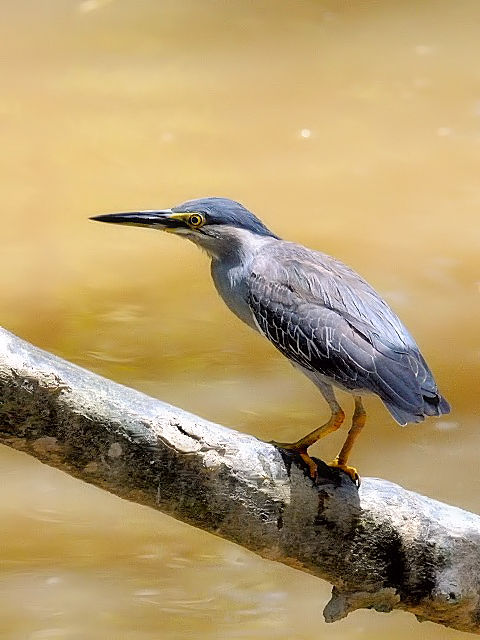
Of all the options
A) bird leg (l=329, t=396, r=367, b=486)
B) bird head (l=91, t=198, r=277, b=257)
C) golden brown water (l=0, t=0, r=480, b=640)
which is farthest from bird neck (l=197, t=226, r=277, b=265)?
golden brown water (l=0, t=0, r=480, b=640)

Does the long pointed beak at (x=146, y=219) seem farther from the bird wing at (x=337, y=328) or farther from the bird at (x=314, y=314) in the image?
the bird wing at (x=337, y=328)

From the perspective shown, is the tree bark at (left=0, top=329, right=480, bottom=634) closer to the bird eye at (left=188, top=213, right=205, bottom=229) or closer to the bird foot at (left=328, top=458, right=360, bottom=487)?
the bird foot at (left=328, top=458, right=360, bottom=487)

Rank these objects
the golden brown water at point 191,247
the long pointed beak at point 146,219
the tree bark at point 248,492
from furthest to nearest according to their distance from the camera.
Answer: the golden brown water at point 191,247
the long pointed beak at point 146,219
the tree bark at point 248,492

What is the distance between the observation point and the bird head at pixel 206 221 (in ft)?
6.16

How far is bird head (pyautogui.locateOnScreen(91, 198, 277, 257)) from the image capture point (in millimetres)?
1877

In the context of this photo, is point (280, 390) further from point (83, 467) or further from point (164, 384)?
point (83, 467)

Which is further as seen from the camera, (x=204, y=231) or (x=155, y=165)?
(x=155, y=165)

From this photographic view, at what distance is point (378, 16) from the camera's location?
4.29 meters

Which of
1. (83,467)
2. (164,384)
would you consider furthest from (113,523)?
(83,467)

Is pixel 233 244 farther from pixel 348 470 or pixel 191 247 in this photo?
pixel 191 247

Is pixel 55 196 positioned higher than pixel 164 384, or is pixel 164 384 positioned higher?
pixel 55 196

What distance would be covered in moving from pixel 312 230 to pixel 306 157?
379 millimetres

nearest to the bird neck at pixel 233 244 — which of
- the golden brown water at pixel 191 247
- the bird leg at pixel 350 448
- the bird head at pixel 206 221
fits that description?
the bird head at pixel 206 221

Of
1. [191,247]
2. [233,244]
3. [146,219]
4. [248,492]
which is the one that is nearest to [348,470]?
[248,492]
